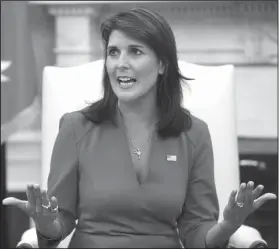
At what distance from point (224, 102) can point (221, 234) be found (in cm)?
45

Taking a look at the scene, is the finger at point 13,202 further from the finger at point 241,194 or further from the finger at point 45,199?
the finger at point 241,194

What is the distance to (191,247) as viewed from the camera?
113 centimetres

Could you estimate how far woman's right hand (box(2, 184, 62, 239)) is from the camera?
869 mm

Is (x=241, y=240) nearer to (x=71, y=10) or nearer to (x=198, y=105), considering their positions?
(x=198, y=105)

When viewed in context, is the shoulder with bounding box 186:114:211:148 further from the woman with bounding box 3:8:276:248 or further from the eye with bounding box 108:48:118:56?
the eye with bounding box 108:48:118:56

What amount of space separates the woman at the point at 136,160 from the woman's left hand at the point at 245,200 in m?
0.06

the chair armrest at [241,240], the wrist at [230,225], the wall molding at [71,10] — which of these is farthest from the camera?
the wall molding at [71,10]

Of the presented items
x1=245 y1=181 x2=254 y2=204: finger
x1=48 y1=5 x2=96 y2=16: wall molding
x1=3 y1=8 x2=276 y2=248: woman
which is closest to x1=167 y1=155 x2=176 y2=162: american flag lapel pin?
x1=3 y1=8 x2=276 y2=248: woman

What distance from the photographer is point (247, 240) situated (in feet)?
3.99

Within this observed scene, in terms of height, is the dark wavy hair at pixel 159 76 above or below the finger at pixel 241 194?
above

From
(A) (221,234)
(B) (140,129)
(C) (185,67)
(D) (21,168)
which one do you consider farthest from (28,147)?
(A) (221,234)

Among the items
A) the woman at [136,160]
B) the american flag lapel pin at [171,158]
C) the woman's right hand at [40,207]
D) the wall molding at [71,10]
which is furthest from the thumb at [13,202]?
the wall molding at [71,10]

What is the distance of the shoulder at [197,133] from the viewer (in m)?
1.16

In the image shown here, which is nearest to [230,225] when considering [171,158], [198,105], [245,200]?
[245,200]
